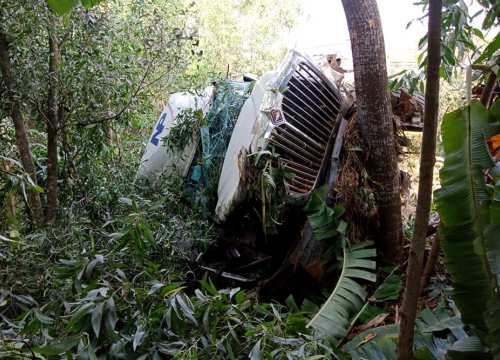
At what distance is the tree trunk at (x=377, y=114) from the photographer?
3848 millimetres

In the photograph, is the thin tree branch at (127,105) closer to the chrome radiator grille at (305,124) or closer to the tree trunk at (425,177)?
the chrome radiator grille at (305,124)

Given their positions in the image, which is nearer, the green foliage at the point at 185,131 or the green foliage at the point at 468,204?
the green foliage at the point at 468,204

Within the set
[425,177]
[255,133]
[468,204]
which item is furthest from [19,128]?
[468,204]

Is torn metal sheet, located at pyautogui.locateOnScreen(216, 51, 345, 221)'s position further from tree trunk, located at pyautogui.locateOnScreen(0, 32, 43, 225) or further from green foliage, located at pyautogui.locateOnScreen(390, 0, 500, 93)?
tree trunk, located at pyautogui.locateOnScreen(0, 32, 43, 225)

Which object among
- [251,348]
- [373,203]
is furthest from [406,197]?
[251,348]

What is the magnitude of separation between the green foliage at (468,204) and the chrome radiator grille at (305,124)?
1886 millimetres

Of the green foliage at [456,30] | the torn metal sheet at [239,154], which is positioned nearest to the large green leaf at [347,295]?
the torn metal sheet at [239,154]

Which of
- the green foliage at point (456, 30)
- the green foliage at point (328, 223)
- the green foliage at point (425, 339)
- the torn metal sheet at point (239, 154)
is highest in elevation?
the green foliage at point (456, 30)

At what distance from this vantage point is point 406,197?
4.93 metres

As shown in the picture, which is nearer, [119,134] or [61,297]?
[61,297]

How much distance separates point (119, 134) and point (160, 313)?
12.8 ft

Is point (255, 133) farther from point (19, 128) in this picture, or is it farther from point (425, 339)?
point (425, 339)

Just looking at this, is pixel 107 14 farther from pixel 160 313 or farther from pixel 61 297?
pixel 160 313

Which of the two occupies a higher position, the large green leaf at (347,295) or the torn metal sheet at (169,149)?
the torn metal sheet at (169,149)
